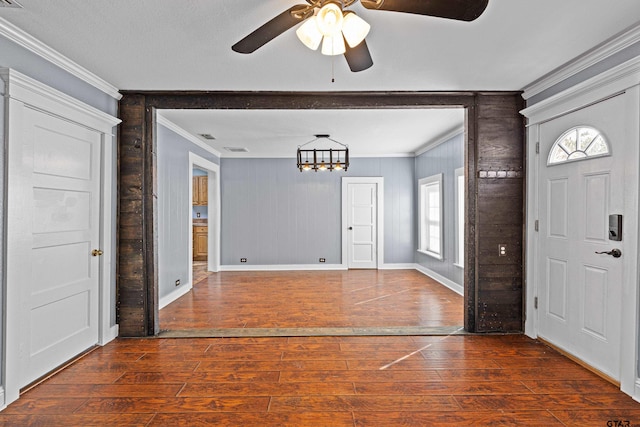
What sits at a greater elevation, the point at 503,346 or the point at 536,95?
the point at 536,95

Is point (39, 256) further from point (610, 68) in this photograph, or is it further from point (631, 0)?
point (610, 68)

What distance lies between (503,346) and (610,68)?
7.83 feet

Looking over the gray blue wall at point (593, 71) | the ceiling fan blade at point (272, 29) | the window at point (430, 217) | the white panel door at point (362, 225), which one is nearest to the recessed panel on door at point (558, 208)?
the gray blue wall at point (593, 71)

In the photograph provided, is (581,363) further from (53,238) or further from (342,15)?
(53,238)

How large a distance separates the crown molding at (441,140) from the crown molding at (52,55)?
429 centimetres

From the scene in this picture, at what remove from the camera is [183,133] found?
17.3ft

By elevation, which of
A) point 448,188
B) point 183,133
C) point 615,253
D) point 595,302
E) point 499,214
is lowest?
point 595,302

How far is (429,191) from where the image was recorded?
6.80 m

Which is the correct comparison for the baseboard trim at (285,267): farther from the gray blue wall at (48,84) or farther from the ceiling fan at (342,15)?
the ceiling fan at (342,15)

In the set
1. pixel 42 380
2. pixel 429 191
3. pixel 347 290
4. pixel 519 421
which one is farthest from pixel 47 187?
pixel 429 191

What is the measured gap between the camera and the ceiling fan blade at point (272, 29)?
5.43 feet

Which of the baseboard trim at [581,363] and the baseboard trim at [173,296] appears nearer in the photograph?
the baseboard trim at [581,363]

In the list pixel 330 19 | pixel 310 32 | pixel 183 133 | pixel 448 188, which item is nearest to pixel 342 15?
pixel 330 19

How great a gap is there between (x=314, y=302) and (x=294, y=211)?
2920 millimetres
